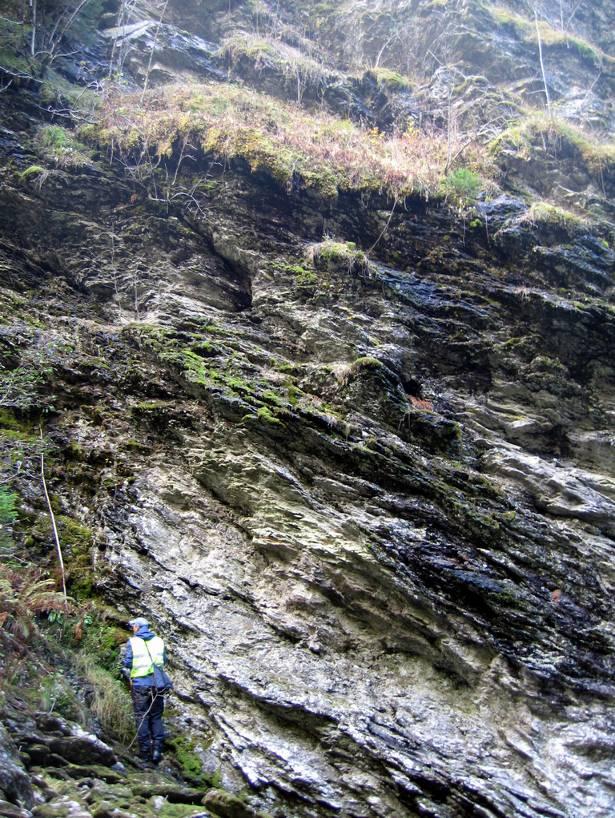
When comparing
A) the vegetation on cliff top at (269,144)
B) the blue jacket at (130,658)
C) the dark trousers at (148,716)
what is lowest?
the dark trousers at (148,716)

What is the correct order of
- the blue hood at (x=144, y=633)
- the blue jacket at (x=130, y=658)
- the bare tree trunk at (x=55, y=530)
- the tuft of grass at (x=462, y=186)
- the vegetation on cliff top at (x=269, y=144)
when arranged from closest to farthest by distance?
the blue jacket at (x=130, y=658) < the blue hood at (x=144, y=633) < the bare tree trunk at (x=55, y=530) < the vegetation on cliff top at (x=269, y=144) < the tuft of grass at (x=462, y=186)

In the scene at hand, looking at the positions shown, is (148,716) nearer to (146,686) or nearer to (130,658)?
(146,686)

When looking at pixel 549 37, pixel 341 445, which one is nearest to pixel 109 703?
pixel 341 445

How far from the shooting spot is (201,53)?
15742 mm

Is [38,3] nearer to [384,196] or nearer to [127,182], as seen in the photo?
[127,182]

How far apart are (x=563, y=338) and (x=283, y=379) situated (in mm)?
5159

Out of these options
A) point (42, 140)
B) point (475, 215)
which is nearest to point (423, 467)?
point (475, 215)

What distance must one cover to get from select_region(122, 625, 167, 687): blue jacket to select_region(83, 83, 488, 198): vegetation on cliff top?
348 inches

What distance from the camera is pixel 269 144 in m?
11.4

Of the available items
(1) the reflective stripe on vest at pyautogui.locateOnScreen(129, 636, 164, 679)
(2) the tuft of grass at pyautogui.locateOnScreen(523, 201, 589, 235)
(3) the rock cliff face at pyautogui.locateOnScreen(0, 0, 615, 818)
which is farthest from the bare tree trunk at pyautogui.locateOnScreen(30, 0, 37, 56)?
(1) the reflective stripe on vest at pyautogui.locateOnScreen(129, 636, 164, 679)

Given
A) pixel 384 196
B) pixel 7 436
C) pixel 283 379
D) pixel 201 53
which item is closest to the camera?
pixel 7 436

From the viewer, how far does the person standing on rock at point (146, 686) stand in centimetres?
510

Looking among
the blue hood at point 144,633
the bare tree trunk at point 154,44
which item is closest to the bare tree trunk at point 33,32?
the bare tree trunk at point 154,44

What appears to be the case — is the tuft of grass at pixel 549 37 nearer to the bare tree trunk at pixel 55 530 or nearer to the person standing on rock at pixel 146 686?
the bare tree trunk at pixel 55 530
